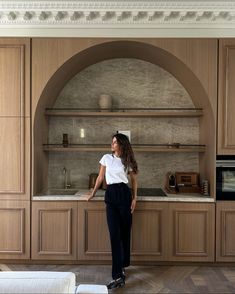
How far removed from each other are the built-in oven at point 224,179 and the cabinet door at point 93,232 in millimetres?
1344

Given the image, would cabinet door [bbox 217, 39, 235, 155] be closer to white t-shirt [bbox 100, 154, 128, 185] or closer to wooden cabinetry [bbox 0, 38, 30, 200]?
white t-shirt [bbox 100, 154, 128, 185]

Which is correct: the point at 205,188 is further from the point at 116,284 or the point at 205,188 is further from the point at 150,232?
the point at 116,284

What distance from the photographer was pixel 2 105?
3.41 m

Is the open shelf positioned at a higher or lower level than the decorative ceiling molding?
lower

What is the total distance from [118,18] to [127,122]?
1.35 m

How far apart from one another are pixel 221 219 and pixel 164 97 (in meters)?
1.75

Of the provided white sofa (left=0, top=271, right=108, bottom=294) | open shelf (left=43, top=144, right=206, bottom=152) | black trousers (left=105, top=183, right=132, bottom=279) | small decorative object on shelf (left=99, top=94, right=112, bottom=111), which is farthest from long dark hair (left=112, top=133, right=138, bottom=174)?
white sofa (left=0, top=271, right=108, bottom=294)

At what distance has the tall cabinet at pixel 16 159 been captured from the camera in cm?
342

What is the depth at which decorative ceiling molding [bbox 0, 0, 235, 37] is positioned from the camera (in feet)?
10.5

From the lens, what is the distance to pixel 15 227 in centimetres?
343

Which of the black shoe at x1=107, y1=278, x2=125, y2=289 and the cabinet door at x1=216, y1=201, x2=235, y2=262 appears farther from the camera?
the cabinet door at x1=216, y1=201, x2=235, y2=262

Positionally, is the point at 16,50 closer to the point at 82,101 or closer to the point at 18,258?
the point at 82,101

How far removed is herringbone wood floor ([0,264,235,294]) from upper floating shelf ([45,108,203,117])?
181 cm

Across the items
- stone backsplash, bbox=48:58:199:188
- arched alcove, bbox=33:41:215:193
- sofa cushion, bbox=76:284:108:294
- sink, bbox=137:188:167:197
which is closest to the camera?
sofa cushion, bbox=76:284:108:294
